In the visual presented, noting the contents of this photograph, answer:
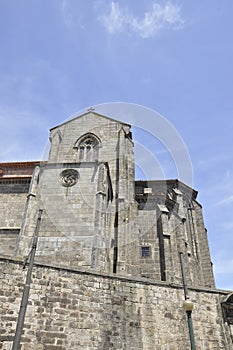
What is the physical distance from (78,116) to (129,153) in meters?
6.25

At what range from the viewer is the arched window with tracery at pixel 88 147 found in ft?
65.9

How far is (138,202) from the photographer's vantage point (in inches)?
734

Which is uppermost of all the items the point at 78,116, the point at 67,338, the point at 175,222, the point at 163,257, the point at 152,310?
the point at 78,116

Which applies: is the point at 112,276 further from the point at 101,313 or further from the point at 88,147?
the point at 88,147

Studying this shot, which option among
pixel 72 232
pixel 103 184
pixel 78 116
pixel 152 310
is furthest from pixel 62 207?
pixel 78 116

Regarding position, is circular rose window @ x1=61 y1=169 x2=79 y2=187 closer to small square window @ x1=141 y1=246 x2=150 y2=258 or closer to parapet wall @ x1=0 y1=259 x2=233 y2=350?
small square window @ x1=141 y1=246 x2=150 y2=258

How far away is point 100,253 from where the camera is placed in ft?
40.8

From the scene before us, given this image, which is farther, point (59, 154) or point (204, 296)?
point (59, 154)

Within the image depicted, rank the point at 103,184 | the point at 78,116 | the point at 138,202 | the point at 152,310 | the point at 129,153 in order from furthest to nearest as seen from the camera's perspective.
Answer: the point at 78,116 < the point at 129,153 < the point at 138,202 < the point at 103,184 < the point at 152,310

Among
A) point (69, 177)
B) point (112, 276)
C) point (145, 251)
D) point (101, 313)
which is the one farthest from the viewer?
point (145, 251)

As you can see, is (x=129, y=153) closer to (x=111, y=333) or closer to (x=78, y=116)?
(x=78, y=116)

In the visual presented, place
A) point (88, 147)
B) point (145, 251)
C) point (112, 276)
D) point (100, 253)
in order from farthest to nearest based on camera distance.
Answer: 1. point (88, 147)
2. point (145, 251)
3. point (100, 253)
4. point (112, 276)

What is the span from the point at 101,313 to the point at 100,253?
4708mm

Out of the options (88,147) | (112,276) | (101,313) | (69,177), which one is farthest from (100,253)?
(88,147)
